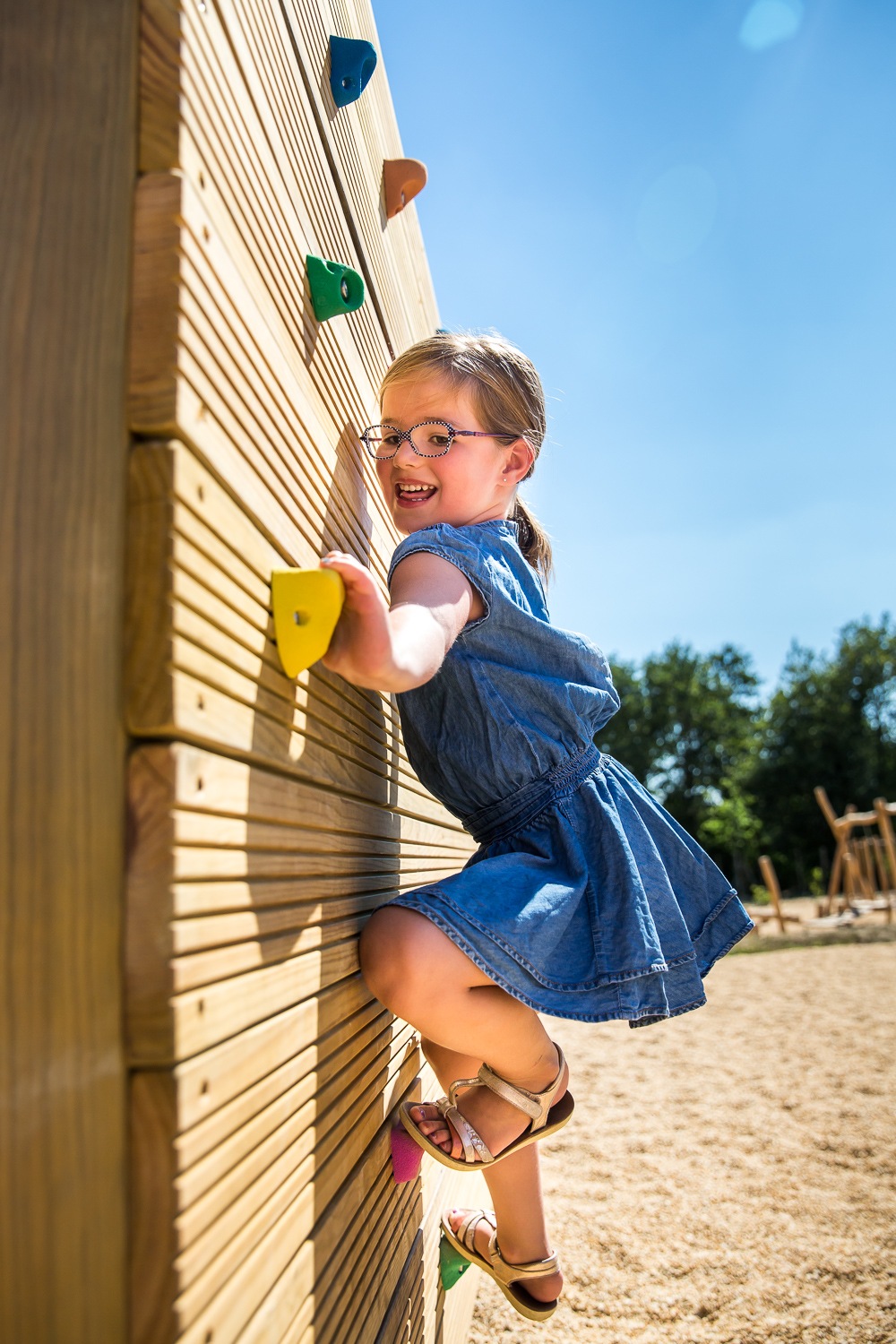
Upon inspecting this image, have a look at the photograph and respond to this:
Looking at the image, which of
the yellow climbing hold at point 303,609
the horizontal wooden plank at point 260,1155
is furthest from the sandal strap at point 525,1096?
the yellow climbing hold at point 303,609

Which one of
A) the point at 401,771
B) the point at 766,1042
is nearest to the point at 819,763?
the point at 766,1042

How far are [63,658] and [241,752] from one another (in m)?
0.22

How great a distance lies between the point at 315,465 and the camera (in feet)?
4.51

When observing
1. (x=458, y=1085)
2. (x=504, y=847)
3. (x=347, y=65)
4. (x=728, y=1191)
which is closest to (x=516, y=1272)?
(x=458, y=1085)

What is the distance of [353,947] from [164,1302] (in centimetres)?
71

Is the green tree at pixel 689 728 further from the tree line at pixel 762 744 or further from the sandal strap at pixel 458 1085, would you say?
the sandal strap at pixel 458 1085

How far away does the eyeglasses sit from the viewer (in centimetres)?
180

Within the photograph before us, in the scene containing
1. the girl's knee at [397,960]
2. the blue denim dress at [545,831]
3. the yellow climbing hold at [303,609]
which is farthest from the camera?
the blue denim dress at [545,831]

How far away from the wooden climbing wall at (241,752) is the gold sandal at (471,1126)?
0.35ft

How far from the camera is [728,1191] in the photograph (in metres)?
3.53

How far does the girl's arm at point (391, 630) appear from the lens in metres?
1.12

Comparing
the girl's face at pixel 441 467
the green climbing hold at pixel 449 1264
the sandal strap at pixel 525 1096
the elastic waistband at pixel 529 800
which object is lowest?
the green climbing hold at pixel 449 1264

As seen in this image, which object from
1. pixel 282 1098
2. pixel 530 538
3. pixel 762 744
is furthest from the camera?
pixel 762 744

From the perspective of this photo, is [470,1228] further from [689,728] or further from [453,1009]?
[689,728]
